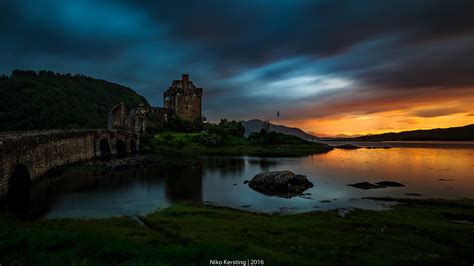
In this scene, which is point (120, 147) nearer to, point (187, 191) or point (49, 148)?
point (49, 148)

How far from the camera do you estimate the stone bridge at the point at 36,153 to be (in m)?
23.7

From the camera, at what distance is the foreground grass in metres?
10.8

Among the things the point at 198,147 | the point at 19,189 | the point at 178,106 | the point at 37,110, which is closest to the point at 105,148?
the point at 198,147

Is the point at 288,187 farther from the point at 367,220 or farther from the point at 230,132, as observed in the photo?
the point at 230,132

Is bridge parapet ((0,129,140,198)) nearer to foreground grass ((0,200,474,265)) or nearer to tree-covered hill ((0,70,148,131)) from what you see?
foreground grass ((0,200,474,265))

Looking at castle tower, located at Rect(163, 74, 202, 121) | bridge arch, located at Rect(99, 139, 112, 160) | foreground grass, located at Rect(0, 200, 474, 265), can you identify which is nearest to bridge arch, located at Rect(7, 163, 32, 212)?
foreground grass, located at Rect(0, 200, 474, 265)

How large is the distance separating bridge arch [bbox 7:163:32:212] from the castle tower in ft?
288

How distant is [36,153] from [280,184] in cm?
2430

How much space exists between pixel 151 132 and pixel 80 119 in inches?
1845

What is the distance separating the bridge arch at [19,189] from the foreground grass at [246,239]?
22.5 feet

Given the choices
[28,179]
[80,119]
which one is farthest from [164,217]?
[80,119]

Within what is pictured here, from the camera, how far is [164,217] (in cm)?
1927

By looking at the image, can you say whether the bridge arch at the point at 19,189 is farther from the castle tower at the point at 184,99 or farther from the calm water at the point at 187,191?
the castle tower at the point at 184,99

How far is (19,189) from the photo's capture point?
27.8 metres
